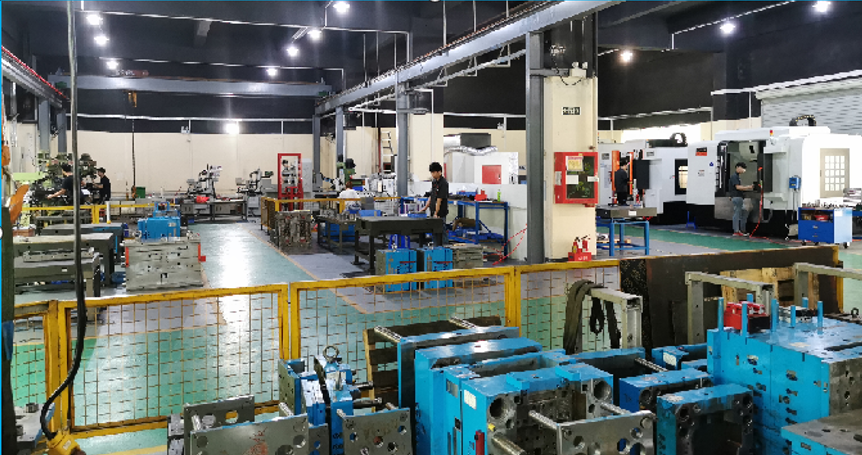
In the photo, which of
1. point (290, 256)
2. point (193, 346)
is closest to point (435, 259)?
point (193, 346)

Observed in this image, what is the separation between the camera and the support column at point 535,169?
418 inches

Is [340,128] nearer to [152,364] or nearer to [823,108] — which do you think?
[823,108]

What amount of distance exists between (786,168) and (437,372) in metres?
13.2

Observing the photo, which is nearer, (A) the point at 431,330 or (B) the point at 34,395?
(A) the point at 431,330

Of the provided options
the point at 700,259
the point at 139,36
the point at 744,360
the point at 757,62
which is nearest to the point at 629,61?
the point at 757,62

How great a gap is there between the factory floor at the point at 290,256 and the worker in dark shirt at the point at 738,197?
36 centimetres

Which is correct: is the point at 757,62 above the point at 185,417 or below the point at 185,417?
above

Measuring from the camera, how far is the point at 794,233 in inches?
551

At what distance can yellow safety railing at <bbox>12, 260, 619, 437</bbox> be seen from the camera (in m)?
3.92

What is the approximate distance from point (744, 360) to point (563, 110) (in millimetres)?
7970

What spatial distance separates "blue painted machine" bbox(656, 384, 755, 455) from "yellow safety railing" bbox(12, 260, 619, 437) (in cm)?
174

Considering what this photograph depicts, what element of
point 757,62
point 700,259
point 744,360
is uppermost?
point 757,62

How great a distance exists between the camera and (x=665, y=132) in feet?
76.3

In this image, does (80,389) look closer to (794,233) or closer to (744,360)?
(744,360)
